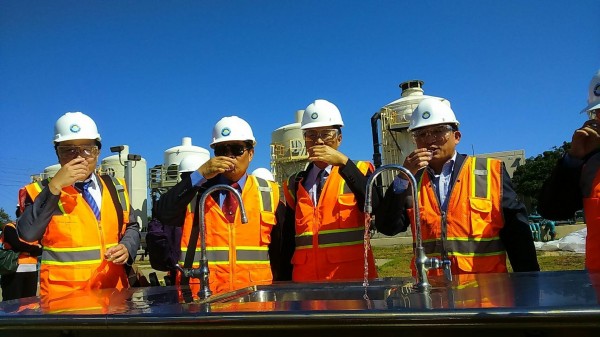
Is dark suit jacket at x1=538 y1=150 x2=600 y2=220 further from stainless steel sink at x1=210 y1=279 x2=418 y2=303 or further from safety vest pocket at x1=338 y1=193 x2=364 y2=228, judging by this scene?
stainless steel sink at x1=210 y1=279 x2=418 y2=303

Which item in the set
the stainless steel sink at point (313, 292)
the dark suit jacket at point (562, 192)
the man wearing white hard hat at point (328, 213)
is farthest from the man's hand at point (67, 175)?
the dark suit jacket at point (562, 192)

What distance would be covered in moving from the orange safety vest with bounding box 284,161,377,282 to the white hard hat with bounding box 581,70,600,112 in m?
1.58

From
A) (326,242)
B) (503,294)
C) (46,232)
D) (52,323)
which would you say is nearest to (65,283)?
(46,232)

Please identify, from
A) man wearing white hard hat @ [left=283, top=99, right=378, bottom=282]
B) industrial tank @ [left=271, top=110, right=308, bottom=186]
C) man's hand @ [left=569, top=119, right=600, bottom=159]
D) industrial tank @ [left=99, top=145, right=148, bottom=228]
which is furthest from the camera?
industrial tank @ [left=271, top=110, right=308, bottom=186]

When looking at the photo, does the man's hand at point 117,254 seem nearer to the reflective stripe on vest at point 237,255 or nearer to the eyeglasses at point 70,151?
the reflective stripe on vest at point 237,255

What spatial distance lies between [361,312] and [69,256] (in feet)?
7.69

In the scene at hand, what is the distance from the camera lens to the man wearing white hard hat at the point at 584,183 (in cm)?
275

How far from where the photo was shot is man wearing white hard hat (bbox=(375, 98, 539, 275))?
9.96ft

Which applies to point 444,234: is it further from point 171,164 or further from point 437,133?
point 171,164

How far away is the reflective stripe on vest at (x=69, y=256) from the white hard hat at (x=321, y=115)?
1704 millimetres

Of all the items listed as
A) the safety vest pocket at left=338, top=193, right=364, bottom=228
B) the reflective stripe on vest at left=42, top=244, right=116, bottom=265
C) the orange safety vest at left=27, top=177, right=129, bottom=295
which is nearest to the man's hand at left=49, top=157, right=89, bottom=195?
the orange safety vest at left=27, top=177, right=129, bottom=295

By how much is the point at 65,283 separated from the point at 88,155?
0.90 metres

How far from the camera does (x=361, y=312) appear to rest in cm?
163

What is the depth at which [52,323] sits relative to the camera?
6.42 feet
